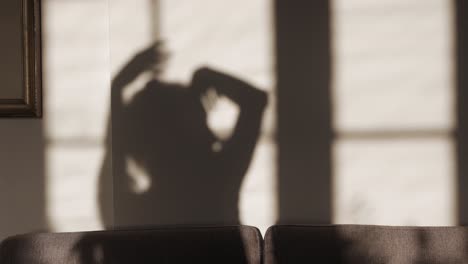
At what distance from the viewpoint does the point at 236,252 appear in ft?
5.93

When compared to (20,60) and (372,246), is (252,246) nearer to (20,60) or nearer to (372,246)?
(372,246)

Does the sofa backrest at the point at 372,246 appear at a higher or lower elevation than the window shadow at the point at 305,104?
lower

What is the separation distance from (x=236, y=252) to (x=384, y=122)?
0.76 meters

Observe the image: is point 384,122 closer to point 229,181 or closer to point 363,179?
point 363,179

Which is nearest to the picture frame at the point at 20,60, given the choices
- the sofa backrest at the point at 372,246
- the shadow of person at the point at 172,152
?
the shadow of person at the point at 172,152

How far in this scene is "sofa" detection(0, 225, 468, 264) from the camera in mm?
1740

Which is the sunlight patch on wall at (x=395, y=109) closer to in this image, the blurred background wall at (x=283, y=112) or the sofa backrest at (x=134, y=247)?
the blurred background wall at (x=283, y=112)

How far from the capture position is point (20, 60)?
75.7 inches

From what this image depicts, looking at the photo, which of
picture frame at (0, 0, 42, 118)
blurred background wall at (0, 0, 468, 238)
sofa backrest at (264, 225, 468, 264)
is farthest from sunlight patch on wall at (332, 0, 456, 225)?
picture frame at (0, 0, 42, 118)

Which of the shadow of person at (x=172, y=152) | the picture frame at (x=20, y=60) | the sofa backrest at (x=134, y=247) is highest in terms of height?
the picture frame at (x=20, y=60)

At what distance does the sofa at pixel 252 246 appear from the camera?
5.71ft

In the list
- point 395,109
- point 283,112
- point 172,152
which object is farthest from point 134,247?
point 395,109

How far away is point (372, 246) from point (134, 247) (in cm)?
85

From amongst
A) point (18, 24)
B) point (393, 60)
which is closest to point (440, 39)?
point (393, 60)
